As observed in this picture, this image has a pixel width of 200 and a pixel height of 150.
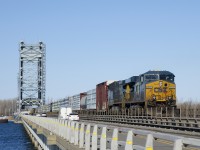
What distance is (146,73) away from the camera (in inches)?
1746

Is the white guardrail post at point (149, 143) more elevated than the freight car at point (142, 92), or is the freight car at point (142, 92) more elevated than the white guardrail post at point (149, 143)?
the freight car at point (142, 92)

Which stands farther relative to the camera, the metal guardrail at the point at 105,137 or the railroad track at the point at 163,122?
the railroad track at the point at 163,122

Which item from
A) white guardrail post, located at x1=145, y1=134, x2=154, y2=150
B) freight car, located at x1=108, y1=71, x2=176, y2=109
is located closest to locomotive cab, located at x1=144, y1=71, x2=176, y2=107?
freight car, located at x1=108, y1=71, x2=176, y2=109

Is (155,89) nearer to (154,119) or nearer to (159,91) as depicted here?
(159,91)

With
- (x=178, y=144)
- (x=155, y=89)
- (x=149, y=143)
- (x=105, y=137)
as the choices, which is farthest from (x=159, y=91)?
(x=178, y=144)

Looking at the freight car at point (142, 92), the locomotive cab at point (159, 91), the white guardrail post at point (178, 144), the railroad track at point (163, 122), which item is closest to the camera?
the white guardrail post at point (178, 144)

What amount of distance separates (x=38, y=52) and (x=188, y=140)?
528ft

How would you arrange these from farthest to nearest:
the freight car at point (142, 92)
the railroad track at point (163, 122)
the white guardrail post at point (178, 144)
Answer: the freight car at point (142, 92)
the railroad track at point (163, 122)
the white guardrail post at point (178, 144)

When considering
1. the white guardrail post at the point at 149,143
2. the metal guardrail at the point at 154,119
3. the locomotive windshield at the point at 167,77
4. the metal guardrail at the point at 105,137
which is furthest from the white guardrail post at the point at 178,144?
the locomotive windshield at the point at 167,77

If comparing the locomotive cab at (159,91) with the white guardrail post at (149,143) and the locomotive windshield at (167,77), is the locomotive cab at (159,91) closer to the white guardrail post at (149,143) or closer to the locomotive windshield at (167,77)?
the locomotive windshield at (167,77)

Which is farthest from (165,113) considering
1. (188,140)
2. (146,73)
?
(188,140)

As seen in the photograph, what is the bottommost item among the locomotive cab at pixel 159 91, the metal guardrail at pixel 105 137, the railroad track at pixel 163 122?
the railroad track at pixel 163 122

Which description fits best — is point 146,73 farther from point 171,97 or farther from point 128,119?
point 128,119

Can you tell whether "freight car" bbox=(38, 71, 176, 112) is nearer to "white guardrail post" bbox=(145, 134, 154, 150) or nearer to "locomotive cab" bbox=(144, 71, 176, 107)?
"locomotive cab" bbox=(144, 71, 176, 107)
